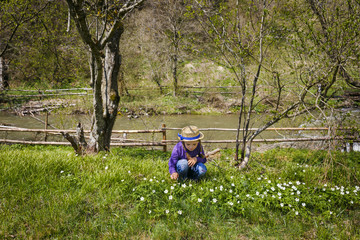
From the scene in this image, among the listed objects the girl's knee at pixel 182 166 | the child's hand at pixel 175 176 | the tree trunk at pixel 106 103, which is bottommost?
the child's hand at pixel 175 176

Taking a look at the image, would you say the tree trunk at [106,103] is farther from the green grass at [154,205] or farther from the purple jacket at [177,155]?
the purple jacket at [177,155]

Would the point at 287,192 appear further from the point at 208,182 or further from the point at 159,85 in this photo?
the point at 159,85

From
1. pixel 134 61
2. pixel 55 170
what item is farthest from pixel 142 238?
pixel 134 61

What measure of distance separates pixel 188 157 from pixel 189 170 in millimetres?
269

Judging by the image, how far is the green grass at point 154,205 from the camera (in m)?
2.38

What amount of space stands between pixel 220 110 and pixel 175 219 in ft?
52.5

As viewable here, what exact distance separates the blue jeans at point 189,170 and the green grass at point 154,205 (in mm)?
145

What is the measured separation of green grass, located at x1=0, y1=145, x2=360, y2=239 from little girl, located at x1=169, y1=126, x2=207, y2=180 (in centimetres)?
17

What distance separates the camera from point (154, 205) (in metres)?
2.79

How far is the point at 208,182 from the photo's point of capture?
3318mm

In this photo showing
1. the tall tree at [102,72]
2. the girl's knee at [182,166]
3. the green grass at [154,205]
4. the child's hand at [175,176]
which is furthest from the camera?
the tall tree at [102,72]

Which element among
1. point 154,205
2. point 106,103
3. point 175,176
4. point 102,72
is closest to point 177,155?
point 175,176

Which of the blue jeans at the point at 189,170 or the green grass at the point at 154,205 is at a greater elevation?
the blue jeans at the point at 189,170

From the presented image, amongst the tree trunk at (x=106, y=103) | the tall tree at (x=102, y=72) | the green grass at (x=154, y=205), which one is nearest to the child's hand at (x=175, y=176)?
the green grass at (x=154, y=205)
